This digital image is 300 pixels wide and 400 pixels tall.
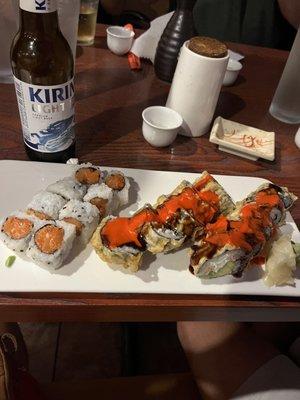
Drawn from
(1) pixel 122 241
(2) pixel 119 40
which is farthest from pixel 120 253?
(2) pixel 119 40

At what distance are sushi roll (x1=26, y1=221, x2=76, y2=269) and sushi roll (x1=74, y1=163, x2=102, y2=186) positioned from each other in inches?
5.1

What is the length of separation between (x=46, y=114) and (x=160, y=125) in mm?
340

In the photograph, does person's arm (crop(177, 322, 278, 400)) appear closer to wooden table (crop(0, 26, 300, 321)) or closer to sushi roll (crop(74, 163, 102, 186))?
wooden table (crop(0, 26, 300, 321))

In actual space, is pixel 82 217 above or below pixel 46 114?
below

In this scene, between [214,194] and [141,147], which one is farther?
[141,147]

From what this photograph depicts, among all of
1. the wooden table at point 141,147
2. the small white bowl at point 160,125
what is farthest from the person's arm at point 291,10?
the small white bowl at point 160,125

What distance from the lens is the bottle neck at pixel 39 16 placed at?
63 cm

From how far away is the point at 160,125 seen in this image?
976mm

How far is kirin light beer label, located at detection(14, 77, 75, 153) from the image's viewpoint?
0.71m

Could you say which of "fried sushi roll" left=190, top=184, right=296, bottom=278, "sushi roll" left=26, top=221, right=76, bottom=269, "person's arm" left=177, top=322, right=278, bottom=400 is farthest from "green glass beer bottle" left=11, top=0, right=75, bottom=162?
"person's arm" left=177, top=322, right=278, bottom=400

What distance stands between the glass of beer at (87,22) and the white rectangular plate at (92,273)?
0.70m

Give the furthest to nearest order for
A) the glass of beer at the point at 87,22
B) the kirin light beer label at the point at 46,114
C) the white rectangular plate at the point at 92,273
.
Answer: the glass of beer at the point at 87,22, the kirin light beer label at the point at 46,114, the white rectangular plate at the point at 92,273

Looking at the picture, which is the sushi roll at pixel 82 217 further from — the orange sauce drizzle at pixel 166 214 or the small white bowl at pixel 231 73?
the small white bowl at pixel 231 73

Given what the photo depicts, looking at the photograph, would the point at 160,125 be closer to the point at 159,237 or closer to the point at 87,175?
the point at 87,175
